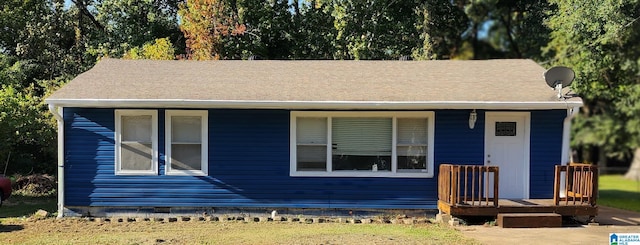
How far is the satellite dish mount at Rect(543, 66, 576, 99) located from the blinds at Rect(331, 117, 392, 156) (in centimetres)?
309

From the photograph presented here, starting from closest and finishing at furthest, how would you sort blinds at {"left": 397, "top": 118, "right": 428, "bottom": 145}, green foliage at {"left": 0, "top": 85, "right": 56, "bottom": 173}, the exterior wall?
the exterior wall < blinds at {"left": 397, "top": 118, "right": 428, "bottom": 145} < green foliage at {"left": 0, "top": 85, "right": 56, "bottom": 173}

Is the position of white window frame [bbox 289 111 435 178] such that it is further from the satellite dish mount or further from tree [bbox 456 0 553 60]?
tree [bbox 456 0 553 60]

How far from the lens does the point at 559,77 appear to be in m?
10.4

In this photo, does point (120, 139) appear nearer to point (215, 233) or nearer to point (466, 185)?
point (215, 233)

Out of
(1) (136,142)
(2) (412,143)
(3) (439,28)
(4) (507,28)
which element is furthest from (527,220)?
(4) (507,28)

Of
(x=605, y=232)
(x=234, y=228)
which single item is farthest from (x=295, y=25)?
(x=605, y=232)

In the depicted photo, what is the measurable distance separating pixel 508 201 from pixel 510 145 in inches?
43.6

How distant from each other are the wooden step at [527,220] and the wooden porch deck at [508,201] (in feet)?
0.59

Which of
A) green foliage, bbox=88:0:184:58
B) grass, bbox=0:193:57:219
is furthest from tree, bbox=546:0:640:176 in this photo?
grass, bbox=0:193:57:219

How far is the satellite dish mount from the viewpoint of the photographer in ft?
34.1

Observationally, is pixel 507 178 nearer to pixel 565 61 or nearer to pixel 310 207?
pixel 310 207

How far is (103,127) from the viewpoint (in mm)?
10555

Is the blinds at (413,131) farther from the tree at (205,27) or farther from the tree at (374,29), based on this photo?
the tree at (205,27)

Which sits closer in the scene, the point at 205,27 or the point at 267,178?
the point at 267,178
